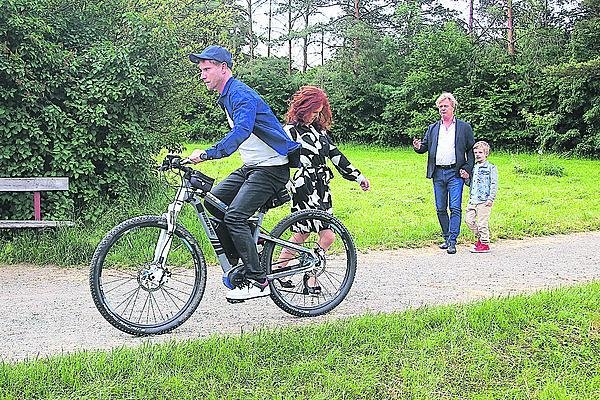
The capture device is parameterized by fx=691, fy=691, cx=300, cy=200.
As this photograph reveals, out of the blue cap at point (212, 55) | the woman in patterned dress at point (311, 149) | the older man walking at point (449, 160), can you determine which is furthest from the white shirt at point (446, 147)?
the blue cap at point (212, 55)

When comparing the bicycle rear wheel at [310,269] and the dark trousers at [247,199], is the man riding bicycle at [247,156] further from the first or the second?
the bicycle rear wheel at [310,269]

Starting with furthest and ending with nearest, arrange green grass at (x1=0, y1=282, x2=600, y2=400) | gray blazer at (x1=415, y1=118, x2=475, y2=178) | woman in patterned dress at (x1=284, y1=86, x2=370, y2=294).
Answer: gray blazer at (x1=415, y1=118, x2=475, y2=178) < woman in patterned dress at (x1=284, y1=86, x2=370, y2=294) < green grass at (x1=0, y1=282, x2=600, y2=400)

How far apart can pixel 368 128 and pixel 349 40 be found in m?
5.68

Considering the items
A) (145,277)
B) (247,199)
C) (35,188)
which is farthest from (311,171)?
(35,188)

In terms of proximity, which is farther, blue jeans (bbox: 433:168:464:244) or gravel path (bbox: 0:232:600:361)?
blue jeans (bbox: 433:168:464:244)

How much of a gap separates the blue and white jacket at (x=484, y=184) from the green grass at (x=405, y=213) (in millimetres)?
869

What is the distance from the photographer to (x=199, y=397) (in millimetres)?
4070

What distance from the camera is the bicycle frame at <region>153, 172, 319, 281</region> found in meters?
5.21

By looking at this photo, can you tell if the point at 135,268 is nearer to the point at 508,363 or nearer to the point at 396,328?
the point at 396,328

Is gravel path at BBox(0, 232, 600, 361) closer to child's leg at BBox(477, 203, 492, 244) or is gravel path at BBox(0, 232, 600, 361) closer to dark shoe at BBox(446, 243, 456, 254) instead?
dark shoe at BBox(446, 243, 456, 254)

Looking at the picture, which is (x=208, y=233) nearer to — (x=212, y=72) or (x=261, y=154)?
(x=261, y=154)

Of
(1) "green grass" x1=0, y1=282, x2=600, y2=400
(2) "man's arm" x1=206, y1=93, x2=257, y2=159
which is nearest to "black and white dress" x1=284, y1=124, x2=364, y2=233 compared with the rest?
(2) "man's arm" x1=206, y1=93, x2=257, y2=159

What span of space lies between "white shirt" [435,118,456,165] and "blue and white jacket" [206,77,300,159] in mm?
3767

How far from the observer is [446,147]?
8891 mm
